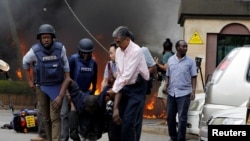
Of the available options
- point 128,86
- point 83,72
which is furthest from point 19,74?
point 128,86

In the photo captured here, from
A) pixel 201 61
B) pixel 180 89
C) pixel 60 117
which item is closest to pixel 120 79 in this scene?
pixel 60 117

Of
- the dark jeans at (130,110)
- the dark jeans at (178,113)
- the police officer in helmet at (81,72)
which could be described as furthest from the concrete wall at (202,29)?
the dark jeans at (130,110)

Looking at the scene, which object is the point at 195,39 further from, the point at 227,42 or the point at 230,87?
the point at 230,87

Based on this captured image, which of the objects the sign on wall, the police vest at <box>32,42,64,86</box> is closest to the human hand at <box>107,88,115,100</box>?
the police vest at <box>32,42,64,86</box>

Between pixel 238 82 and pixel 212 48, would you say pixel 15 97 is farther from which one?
pixel 238 82

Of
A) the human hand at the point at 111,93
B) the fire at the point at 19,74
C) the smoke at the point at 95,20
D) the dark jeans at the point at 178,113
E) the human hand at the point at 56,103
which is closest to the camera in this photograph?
the human hand at the point at 111,93

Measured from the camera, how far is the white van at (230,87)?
8.66m

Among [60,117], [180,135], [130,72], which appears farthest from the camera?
[180,135]

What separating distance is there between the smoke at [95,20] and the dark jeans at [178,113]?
9.37m

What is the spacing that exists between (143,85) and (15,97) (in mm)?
11067

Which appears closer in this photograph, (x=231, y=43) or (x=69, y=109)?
(x=69, y=109)

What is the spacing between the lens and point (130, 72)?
7242mm

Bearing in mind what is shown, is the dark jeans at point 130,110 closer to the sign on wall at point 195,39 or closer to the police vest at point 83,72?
the police vest at point 83,72

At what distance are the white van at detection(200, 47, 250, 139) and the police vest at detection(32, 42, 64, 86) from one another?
1.88m
